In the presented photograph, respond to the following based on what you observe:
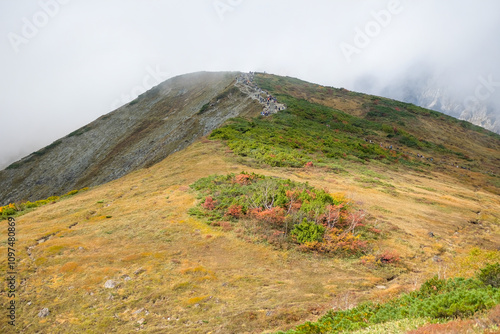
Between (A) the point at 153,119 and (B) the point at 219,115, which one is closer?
(B) the point at 219,115

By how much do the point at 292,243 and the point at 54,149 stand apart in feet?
283

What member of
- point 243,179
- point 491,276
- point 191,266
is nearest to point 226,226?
point 191,266

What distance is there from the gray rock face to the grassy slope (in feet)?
109

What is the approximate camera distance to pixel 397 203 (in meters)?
27.7

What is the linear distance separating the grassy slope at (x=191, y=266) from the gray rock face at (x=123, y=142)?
33.1 metres

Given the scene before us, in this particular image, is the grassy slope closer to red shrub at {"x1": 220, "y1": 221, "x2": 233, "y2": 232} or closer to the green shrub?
red shrub at {"x1": 220, "y1": 221, "x2": 233, "y2": 232}

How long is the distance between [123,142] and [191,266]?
6640 cm

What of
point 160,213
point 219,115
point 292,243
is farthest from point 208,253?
point 219,115

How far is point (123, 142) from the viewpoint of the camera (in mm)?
74375

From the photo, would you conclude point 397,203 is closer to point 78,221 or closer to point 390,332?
point 390,332

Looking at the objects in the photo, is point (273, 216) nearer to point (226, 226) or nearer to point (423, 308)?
point (226, 226)

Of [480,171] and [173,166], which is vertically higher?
[173,166]

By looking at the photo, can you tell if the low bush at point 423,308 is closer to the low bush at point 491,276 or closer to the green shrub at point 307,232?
the low bush at point 491,276

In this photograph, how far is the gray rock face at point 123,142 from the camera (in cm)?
6175
